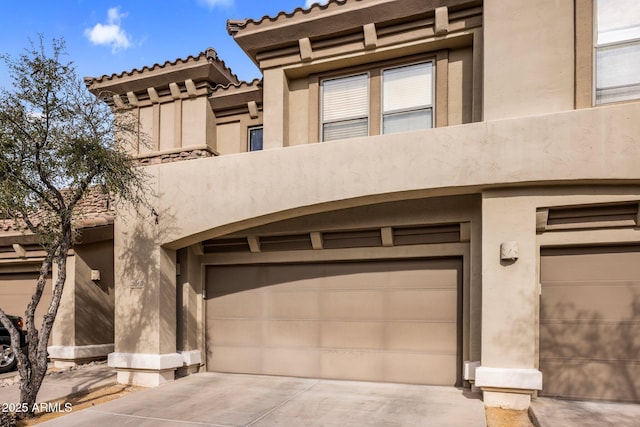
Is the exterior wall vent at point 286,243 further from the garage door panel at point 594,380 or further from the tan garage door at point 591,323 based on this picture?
the garage door panel at point 594,380

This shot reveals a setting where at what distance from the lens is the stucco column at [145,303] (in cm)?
834

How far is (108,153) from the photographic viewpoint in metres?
6.94

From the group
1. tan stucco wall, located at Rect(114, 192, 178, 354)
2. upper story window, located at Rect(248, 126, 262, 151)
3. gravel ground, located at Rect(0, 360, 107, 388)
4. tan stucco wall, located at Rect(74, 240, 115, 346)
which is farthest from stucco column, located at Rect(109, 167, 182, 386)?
upper story window, located at Rect(248, 126, 262, 151)

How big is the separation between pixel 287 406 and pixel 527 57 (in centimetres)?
692

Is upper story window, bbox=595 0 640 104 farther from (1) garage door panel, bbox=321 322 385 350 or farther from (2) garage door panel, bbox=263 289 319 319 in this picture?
(2) garage door panel, bbox=263 289 319 319

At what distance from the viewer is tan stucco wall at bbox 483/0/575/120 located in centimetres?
685

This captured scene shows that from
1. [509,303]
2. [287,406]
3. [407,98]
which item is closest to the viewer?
[509,303]

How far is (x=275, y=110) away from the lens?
9328 mm

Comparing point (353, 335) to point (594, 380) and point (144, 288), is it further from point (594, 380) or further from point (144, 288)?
point (144, 288)

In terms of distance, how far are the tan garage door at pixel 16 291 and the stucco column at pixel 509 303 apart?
37.6 feet

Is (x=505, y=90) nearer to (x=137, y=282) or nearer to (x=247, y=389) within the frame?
(x=247, y=389)

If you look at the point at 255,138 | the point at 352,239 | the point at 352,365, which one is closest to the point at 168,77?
the point at 255,138

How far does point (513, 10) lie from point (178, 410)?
8553 mm

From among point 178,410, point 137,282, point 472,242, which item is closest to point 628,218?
point 472,242
